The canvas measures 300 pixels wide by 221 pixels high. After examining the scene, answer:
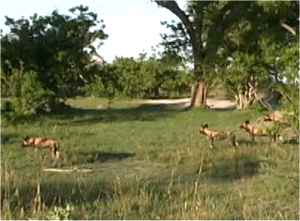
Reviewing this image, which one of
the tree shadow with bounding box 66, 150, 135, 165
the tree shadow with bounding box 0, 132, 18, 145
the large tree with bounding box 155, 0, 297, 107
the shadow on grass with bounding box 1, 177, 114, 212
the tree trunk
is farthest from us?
the tree trunk

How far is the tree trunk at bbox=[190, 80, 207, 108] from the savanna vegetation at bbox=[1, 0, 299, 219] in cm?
6

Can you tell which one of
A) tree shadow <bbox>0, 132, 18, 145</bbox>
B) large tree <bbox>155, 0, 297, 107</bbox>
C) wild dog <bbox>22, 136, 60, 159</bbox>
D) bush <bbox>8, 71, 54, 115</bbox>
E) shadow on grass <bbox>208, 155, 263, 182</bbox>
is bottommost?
tree shadow <bbox>0, 132, 18, 145</bbox>

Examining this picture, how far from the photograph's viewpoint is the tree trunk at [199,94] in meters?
38.2

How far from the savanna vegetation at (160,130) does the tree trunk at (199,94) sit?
0.06m

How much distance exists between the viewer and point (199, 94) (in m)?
38.8

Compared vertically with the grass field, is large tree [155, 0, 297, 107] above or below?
above

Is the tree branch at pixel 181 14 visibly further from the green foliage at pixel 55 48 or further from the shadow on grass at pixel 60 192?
the shadow on grass at pixel 60 192

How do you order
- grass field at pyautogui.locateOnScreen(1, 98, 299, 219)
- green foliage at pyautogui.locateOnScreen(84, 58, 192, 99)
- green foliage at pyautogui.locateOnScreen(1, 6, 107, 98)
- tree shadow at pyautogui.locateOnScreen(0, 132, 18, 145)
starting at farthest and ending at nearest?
green foliage at pyautogui.locateOnScreen(84, 58, 192, 99) < green foliage at pyautogui.locateOnScreen(1, 6, 107, 98) < tree shadow at pyautogui.locateOnScreen(0, 132, 18, 145) < grass field at pyautogui.locateOnScreen(1, 98, 299, 219)

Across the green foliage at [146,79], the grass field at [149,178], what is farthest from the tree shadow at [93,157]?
the green foliage at [146,79]

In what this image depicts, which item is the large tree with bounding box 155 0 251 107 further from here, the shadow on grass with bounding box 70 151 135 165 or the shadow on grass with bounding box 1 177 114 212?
the shadow on grass with bounding box 1 177 114 212

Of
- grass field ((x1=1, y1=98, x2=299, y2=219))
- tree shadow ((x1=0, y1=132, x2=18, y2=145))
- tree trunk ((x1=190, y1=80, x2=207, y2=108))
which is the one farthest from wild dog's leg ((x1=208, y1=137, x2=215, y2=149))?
tree trunk ((x1=190, y1=80, x2=207, y2=108))

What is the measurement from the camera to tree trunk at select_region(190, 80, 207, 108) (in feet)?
125

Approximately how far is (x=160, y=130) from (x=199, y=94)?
16.6 metres

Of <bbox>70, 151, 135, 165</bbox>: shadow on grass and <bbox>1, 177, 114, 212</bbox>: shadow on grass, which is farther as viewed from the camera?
<bbox>70, 151, 135, 165</bbox>: shadow on grass
